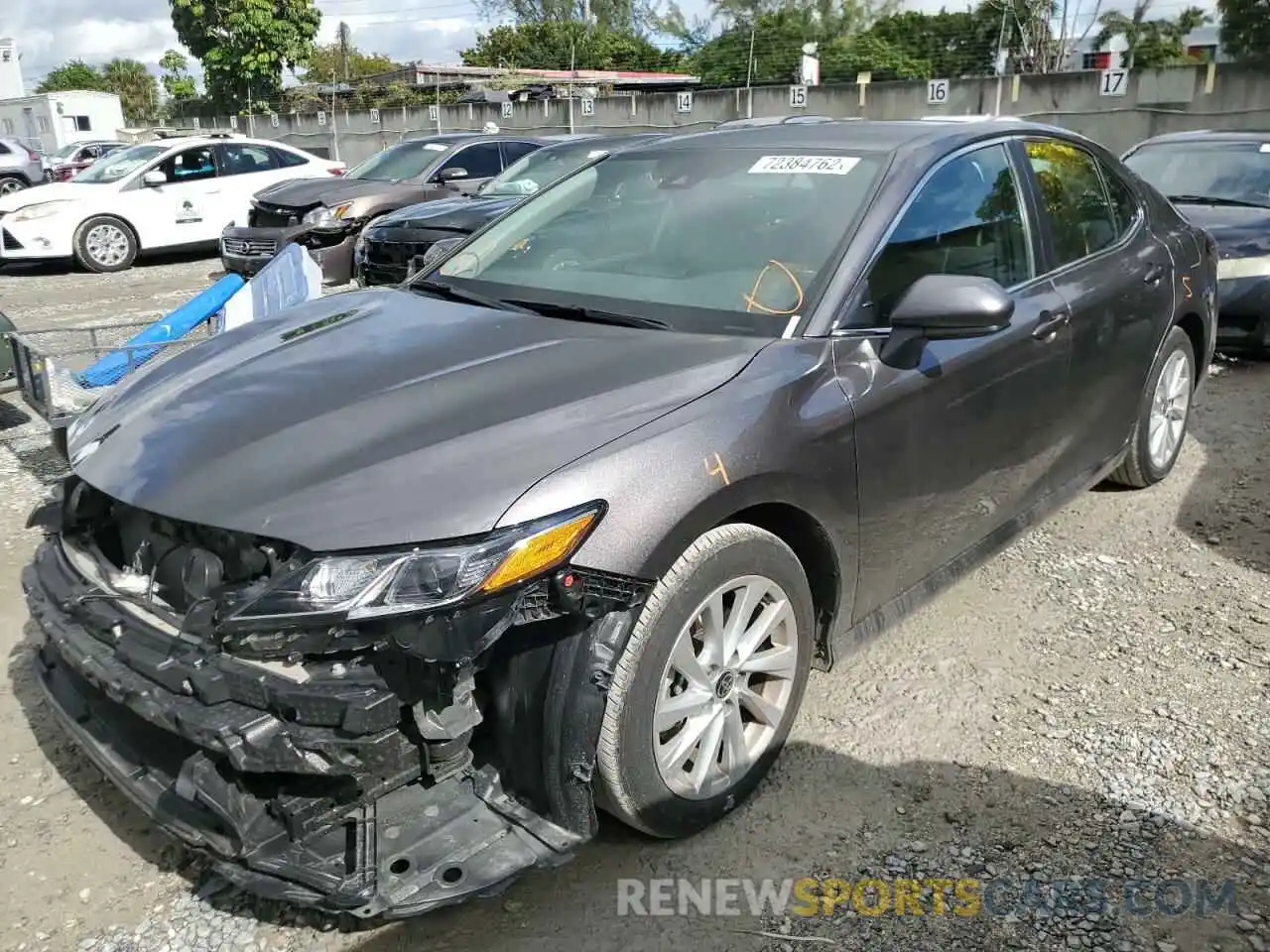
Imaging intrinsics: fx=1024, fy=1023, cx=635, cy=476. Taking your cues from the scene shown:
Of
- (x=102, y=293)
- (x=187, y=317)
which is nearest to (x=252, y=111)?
(x=102, y=293)

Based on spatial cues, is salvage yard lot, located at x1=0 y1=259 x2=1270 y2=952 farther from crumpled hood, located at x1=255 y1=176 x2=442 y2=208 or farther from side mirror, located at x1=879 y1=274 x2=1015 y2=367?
crumpled hood, located at x1=255 y1=176 x2=442 y2=208

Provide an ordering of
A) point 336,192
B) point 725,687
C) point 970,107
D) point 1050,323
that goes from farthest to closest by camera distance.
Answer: point 970,107 → point 336,192 → point 1050,323 → point 725,687

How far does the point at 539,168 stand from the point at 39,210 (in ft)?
22.6

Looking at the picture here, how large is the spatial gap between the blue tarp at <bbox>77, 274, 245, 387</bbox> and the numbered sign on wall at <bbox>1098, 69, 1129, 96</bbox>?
1732 centimetres

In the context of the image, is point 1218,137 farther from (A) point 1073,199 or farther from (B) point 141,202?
(B) point 141,202

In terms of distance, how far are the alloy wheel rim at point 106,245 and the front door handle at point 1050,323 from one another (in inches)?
501

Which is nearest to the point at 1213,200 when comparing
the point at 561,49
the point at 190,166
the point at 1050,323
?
the point at 1050,323

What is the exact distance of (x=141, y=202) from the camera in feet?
43.1

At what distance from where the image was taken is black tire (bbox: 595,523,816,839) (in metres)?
2.25

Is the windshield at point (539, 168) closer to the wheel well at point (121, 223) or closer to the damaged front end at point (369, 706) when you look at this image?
the wheel well at point (121, 223)

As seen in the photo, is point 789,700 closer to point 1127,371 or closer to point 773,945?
point 773,945

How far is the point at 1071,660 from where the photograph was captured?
11.3ft

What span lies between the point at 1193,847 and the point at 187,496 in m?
2.57

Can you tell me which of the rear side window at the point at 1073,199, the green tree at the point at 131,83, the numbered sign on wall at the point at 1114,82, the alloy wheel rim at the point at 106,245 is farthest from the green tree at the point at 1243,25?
the green tree at the point at 131,83
